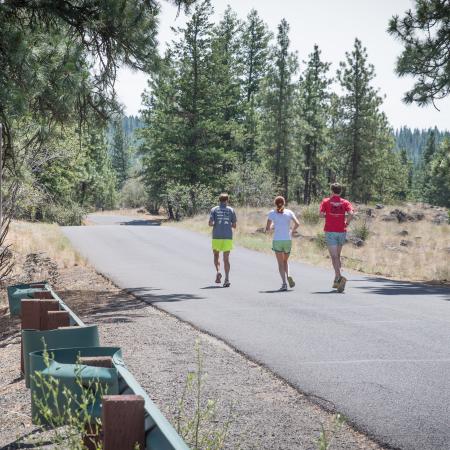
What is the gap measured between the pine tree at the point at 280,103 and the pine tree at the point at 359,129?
443cm

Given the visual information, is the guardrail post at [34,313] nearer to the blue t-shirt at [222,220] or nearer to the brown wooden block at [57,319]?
the brown wooden block at [57,319]

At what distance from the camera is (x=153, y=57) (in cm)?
1078

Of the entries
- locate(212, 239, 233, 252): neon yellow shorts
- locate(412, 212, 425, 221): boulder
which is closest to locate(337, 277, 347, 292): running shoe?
locate(212, 239, 233, 252): neon yellow shorts

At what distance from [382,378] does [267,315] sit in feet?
12.3

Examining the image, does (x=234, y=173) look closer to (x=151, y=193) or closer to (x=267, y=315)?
(x=151, y=193)

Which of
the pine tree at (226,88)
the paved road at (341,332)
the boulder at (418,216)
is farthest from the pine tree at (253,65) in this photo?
the paved road at (341,332)

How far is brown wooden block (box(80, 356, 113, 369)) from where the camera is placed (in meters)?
3.48

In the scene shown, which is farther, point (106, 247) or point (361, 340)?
point (106, 247)

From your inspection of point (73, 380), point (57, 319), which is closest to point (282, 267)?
point (57, 319)

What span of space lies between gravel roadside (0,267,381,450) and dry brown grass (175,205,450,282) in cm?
1043

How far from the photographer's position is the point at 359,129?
5800 centimetres

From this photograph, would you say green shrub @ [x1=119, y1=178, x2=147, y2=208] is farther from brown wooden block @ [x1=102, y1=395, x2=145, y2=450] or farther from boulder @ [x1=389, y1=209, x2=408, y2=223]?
brown wooden block @ [x1=102, y1=395, x2=145, y2=450]

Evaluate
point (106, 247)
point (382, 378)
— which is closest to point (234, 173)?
point (106, 247)

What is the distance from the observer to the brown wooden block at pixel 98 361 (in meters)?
3.48
